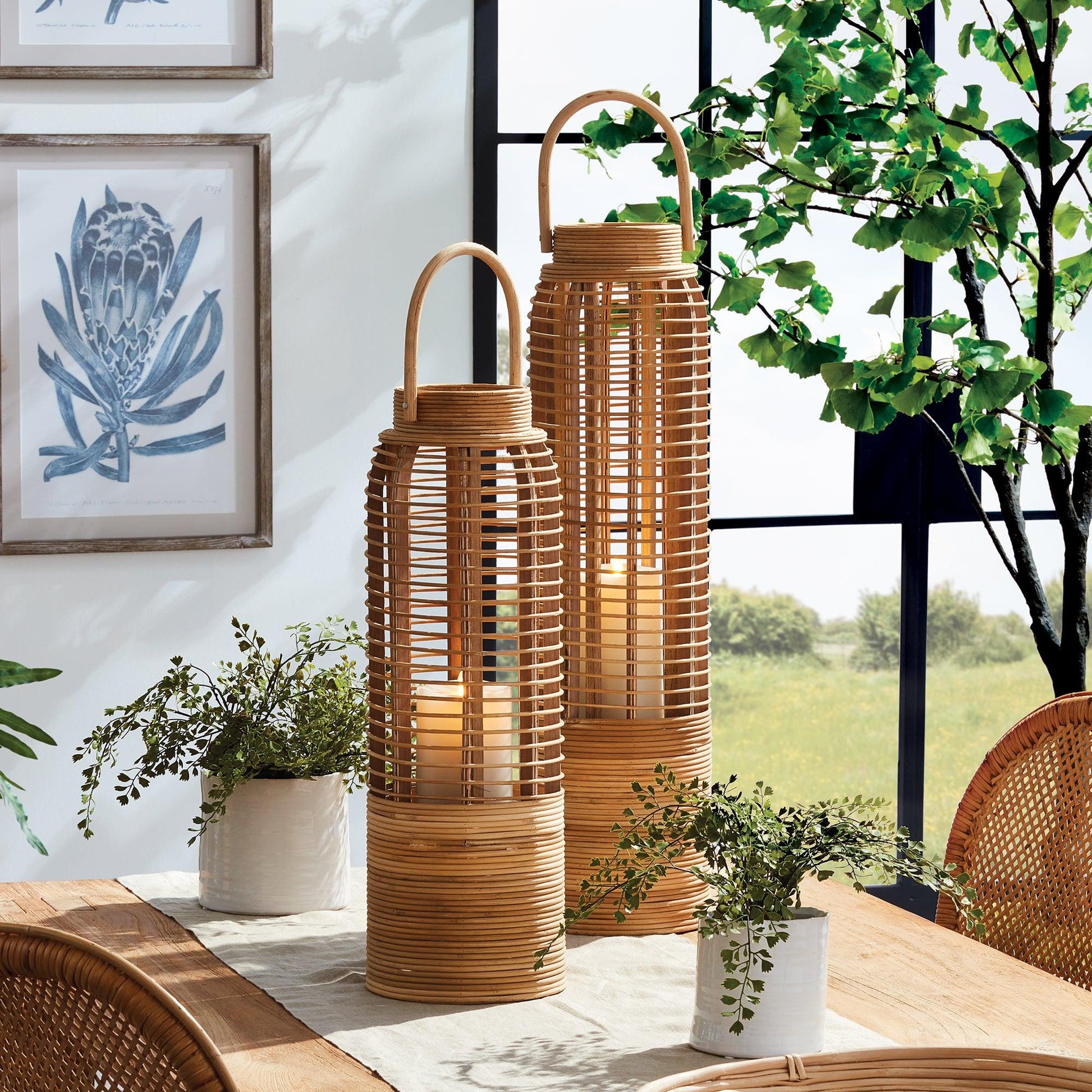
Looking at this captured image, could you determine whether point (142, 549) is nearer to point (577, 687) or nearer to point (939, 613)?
point (577, 687)

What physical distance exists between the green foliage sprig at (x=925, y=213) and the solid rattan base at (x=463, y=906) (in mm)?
1065

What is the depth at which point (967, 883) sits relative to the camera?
1.83 metres

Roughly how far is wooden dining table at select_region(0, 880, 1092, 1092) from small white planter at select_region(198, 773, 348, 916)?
7 centimetres

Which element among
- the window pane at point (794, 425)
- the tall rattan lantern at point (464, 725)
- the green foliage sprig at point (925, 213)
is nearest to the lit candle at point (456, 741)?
the tall rattan lantern at point (464, 725)

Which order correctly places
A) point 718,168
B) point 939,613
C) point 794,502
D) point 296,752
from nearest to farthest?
point 296,752 → point 718,168 → point 794,502 → point 939,613

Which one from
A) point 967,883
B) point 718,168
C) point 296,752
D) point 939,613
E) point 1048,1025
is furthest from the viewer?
point 939,613

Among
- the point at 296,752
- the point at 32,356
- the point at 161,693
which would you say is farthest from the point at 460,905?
the point at 32,356

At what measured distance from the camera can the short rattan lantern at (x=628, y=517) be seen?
1.61 meters

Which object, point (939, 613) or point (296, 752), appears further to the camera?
point (939, 613)

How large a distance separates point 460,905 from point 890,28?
5.90ft

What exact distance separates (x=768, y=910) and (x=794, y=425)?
7107 mm

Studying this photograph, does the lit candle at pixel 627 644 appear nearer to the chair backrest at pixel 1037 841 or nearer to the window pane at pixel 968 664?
the chair backrest at pixel 1037 841

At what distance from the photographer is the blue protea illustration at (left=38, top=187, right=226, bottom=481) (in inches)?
110

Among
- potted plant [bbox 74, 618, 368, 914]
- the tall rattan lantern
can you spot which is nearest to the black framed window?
potted plant [bbox 74, 618, 368, 914]
